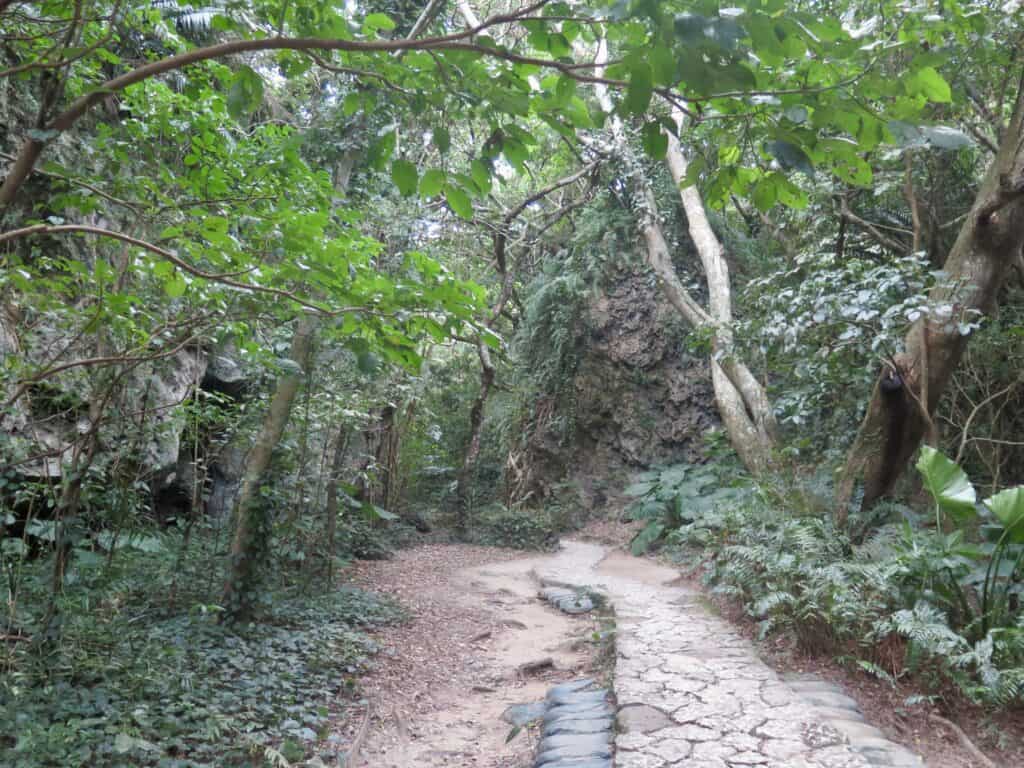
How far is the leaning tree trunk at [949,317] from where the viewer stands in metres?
5.14

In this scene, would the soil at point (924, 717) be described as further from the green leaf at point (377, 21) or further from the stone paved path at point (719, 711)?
the green leaf at point (377, 21)

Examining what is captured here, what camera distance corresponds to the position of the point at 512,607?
8484 mm

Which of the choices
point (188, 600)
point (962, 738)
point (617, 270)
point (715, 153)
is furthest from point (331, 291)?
point (617, 270)

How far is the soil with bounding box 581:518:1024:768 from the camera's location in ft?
11.5

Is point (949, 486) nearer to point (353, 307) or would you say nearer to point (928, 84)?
point (928, 84)

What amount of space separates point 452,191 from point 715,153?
3.29ft

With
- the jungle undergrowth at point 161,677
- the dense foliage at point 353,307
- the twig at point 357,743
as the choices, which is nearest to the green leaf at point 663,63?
the dense foliage at point 353,307

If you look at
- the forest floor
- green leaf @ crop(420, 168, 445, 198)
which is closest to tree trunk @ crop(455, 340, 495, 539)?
the forest floor

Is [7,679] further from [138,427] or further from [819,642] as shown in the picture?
[819,642]

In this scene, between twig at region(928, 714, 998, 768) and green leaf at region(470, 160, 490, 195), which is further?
twig at region(928, 714, 998, 768)

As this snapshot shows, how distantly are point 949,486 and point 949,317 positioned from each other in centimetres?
156

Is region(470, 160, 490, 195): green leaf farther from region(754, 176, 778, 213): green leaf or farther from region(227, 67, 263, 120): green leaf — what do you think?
region(754, 176, 778, 213): green leaf

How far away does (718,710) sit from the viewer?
13.1 ft

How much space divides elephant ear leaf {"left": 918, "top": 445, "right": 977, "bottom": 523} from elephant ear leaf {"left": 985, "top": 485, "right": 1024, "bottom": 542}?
0.28 meters
